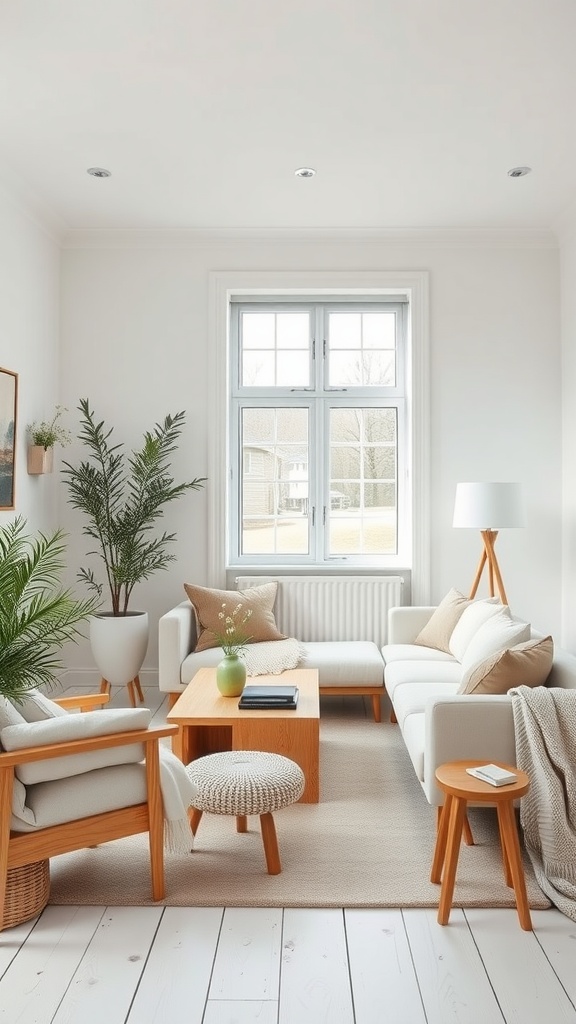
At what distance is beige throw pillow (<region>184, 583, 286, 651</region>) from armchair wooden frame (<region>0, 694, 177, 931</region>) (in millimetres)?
2114

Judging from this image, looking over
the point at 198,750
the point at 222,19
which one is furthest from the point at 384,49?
the point at 198,750

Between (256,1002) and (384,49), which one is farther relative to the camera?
(384,49)

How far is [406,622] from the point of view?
487 centimetres

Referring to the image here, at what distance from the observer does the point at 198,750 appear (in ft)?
13.1

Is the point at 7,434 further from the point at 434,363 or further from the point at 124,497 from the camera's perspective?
the point at 434,363

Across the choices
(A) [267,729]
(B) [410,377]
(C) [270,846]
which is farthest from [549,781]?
(B) [410,377]

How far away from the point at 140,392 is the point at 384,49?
2.83m

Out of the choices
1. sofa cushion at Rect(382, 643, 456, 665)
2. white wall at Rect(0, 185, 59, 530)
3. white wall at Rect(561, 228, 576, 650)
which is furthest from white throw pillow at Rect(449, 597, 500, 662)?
white wall at Rect(0, 185, 59, 530)

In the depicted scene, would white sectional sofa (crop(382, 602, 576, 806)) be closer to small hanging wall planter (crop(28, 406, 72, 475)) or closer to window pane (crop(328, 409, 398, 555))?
window pane (crop(328, 409, 398, 555))

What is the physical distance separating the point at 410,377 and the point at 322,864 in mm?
3417

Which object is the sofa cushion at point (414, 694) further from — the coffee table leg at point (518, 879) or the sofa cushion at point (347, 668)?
the coffee table leg at point (518, 879)

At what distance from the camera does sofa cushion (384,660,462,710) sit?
3.94m

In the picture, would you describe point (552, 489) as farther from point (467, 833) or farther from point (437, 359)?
point (467, 833)

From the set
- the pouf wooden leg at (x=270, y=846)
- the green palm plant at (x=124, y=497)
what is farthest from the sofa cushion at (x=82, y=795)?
the green palm plant at (x=124, y=497)
